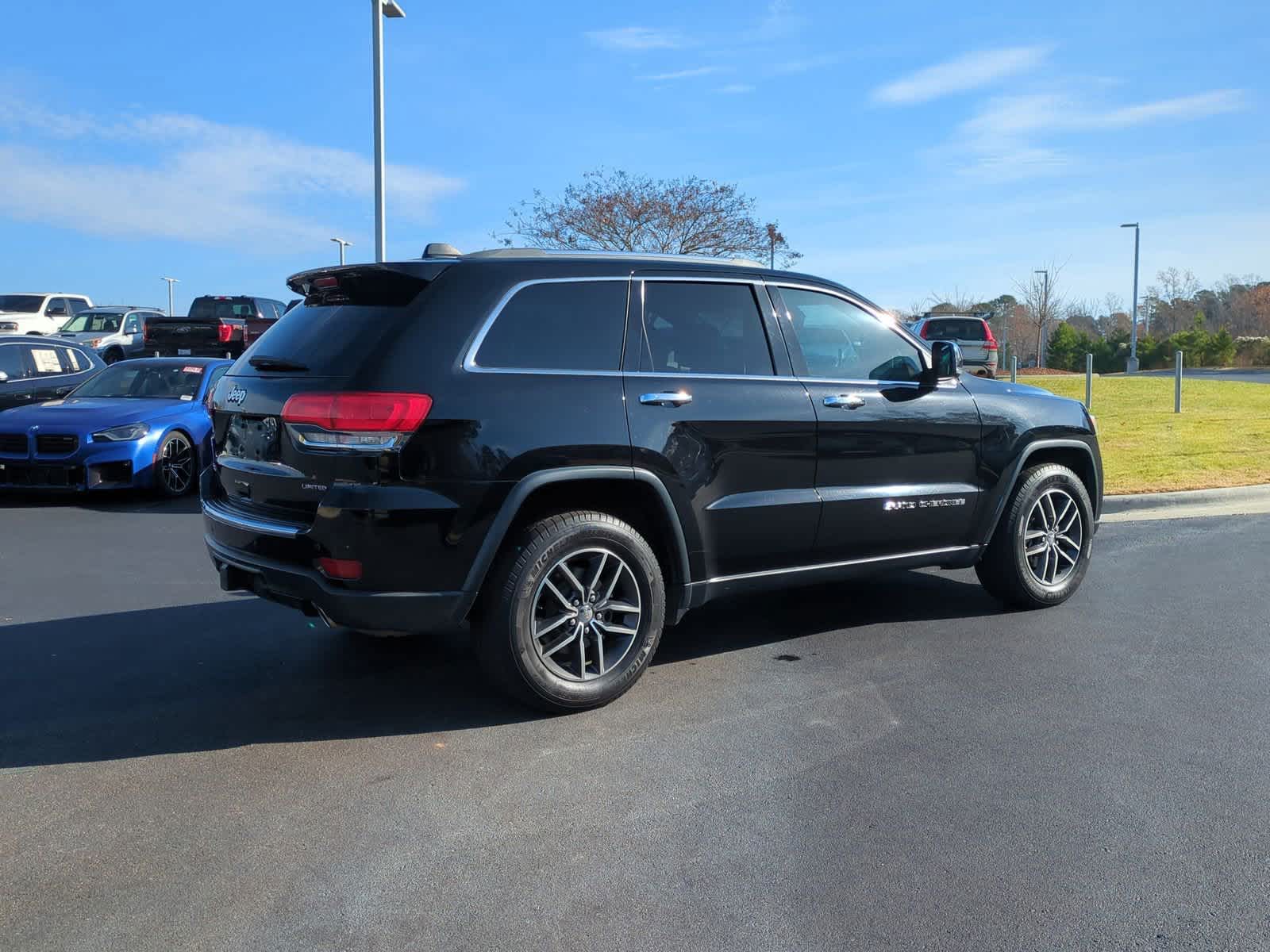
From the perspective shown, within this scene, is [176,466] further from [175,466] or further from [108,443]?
[108,443]

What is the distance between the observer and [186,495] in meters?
10.9

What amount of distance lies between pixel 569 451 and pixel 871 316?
2.11 meters

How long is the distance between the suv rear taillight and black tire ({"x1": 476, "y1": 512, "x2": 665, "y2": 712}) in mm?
655

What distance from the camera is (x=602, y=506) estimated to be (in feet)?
15.1

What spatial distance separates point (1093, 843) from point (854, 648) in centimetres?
221

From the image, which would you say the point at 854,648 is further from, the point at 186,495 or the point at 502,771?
the point at 186,495

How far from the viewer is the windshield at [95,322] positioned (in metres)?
26.2

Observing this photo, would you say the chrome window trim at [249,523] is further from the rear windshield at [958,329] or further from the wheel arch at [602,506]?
the rear windshield at [958,329]

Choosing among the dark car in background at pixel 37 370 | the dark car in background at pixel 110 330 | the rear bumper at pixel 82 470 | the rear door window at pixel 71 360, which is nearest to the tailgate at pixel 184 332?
the dark car in background at pixel 110 330

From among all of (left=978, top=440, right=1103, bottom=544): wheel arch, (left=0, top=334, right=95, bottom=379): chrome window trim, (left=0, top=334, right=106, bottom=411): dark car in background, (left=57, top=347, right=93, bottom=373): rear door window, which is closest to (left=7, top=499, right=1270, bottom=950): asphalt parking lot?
(left=978, top=440, right=1103, bottom=544): wheel arch

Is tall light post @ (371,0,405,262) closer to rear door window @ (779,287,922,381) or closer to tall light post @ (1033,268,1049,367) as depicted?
rear door window @ (779,287,922,381)

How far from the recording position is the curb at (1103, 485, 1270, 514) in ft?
31.4

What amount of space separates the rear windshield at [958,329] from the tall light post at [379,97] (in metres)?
11.2

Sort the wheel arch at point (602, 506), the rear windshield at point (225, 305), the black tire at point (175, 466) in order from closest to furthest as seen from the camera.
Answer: the wheel arch at point (602, 506) → the black tire at point (175, 466) → the rear windshield at point (225, 305)
